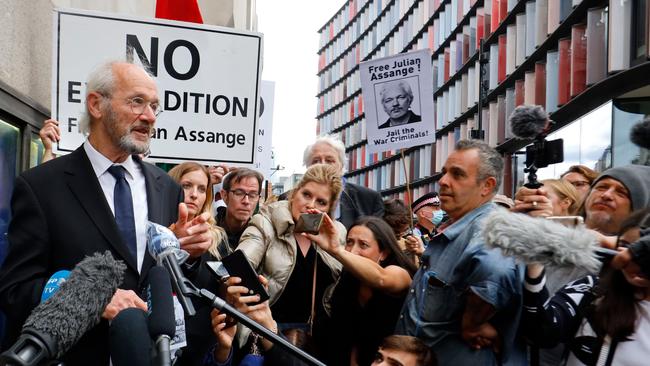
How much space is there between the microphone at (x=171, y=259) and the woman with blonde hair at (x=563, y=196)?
320 centimetres

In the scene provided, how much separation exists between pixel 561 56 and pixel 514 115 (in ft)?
70.3

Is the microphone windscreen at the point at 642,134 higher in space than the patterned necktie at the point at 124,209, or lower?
higher

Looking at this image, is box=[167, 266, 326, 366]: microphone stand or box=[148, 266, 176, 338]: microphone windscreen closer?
box=[148, 266, 176, 338]: microphone windscreen

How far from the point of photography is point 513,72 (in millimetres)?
30688

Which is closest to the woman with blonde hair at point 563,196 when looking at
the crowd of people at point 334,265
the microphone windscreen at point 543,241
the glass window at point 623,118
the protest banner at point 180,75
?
the crowd of people at point 334,265

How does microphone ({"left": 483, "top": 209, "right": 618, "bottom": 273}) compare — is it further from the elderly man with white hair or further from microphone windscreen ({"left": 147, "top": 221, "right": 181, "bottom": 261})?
the elderly man with white hair

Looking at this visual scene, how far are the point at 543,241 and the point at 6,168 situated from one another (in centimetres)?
316

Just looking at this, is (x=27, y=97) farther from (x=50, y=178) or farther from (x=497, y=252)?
(x=497, y=252)

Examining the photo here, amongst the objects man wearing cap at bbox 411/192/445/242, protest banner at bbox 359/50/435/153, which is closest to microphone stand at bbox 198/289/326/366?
protest banner at bbox 359/50/435/153

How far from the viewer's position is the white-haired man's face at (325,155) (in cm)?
586

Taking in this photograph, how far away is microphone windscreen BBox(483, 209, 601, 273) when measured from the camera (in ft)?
7.76

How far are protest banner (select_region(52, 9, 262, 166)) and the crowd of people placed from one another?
295mm

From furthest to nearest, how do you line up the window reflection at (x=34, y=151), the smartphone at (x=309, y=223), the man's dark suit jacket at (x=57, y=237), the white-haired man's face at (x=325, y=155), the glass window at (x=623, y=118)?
the glass window at (x=623, y=118), the white-haired man's face at (x=325, y=155), the window reflection at (x=34, y=151), the smartphone at (x=309, y=223), the man's dark suit jacket at (x=57, y=237)

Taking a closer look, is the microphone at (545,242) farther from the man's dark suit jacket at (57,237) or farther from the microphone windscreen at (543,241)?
the man's dark suit jacket at (57,237)
